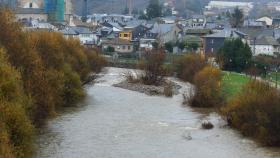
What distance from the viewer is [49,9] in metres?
51.0

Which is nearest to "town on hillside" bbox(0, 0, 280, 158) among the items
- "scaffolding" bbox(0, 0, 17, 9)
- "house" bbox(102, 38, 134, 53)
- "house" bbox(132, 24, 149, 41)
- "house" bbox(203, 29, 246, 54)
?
"scaffolding" bbox(0, 0, 17, 9)

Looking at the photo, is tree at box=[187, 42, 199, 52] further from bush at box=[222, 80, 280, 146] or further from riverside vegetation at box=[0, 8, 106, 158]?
bush at box=[222, 80, 280, 146]

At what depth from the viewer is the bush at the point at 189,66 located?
80.0ft

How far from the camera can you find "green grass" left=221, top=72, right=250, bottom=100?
745 inches

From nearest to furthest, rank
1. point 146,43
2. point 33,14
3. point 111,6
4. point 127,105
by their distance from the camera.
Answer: point 127,105 < point 146,43 < point 33,14 < point 111,6

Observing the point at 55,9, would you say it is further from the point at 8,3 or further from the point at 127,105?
the point at 127,105

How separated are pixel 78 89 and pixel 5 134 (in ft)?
32.5

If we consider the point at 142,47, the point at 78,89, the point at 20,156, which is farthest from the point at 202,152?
the point at 142,47

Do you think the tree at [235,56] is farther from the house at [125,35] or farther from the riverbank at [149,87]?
the house at [125,35]

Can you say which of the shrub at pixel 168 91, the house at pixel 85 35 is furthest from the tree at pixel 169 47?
the shrub at pixel 168 91

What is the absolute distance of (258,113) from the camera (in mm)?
12945

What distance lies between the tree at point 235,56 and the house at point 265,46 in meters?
5.26

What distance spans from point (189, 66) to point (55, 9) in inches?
1088

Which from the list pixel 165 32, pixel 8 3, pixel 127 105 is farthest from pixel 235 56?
pixel 8 3
